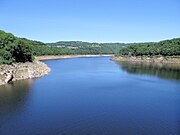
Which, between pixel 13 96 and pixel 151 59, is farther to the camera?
pixel 151 59

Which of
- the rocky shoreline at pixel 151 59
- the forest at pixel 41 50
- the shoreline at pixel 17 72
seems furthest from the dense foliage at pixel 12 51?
the rocky shoreline at pixel 151 59

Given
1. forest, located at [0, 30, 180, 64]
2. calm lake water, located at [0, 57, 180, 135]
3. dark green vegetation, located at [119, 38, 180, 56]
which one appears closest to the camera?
calm lake water, located at [0, 57, 180, 135]

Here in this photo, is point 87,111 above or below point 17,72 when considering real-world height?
below

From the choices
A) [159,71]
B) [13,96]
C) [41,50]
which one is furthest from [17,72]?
[41,50]

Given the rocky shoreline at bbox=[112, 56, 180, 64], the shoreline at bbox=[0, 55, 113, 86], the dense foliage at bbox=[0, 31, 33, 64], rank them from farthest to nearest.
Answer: the rocky shoreline at bbox=[112, 56, 180, 64]
the dense foliage at bbox=[0, 31, 33, 64]
the shoreline at bbox=[0, 55, 113, 86]

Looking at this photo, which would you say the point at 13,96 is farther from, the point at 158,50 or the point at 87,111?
the point at 158,50

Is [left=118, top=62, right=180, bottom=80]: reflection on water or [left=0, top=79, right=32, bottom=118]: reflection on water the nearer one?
[left=0, top=79, right=32, bottom=118]: reflection on water

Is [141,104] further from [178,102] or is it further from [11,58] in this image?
[11,58]

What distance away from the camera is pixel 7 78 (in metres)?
44.8

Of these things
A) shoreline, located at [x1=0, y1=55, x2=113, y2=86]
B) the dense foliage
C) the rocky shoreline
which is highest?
the dense foliage

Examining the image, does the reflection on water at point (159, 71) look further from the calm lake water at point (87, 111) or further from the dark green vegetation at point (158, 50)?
the dark green vegetation at point (158, 50)

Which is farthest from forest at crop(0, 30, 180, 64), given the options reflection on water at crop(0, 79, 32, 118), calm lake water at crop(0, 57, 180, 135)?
calm lake water at crop(0, 57, 180, 135)

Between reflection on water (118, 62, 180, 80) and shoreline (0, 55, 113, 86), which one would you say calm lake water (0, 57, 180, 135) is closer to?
shoreline (0, 55, 113, 86)

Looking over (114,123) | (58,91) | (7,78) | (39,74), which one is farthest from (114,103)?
(39,74)
